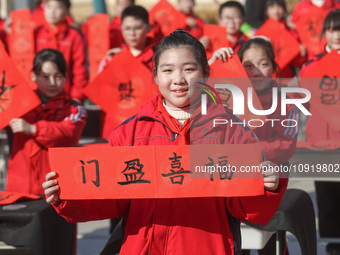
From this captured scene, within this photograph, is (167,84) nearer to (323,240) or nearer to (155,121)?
(155,121)

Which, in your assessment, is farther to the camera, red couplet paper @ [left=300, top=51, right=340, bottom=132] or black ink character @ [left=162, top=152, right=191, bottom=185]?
red couplet paper @ [left=300, top=51, right=340, bottom=132]

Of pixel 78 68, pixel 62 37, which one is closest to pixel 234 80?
pixel 78 68

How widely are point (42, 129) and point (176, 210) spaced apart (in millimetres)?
1749

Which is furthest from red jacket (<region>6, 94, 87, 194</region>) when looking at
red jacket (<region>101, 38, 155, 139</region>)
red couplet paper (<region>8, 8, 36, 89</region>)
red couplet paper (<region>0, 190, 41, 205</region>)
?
red couplet paper (<region>8, 8, 36, 89</region>)

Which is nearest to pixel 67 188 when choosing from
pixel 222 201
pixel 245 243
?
pixel 222 201

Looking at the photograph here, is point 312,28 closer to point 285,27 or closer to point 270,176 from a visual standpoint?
point 285,27

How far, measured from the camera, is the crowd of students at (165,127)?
88.6 inches

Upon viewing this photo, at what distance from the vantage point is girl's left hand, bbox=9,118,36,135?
3.71 meters

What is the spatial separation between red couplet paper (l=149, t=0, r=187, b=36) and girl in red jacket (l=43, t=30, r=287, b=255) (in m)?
4.40

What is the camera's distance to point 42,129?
379 centimetres

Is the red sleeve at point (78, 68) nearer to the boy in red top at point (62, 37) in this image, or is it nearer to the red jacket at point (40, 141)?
the boy in red top at point (62, 37)

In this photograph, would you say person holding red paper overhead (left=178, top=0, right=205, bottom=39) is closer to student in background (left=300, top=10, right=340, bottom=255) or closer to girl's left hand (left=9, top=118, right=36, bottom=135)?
student in background (left=300, top=10, right=340, bottom=255)

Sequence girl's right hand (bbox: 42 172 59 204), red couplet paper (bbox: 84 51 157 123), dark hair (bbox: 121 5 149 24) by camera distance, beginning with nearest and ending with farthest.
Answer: girl's right hand (bbox: 42 172 59 204) → red couplet paper (bbox: 84 51 157 123) → dark hair (bbox: 121 5 149 24)

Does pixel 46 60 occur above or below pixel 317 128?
above
